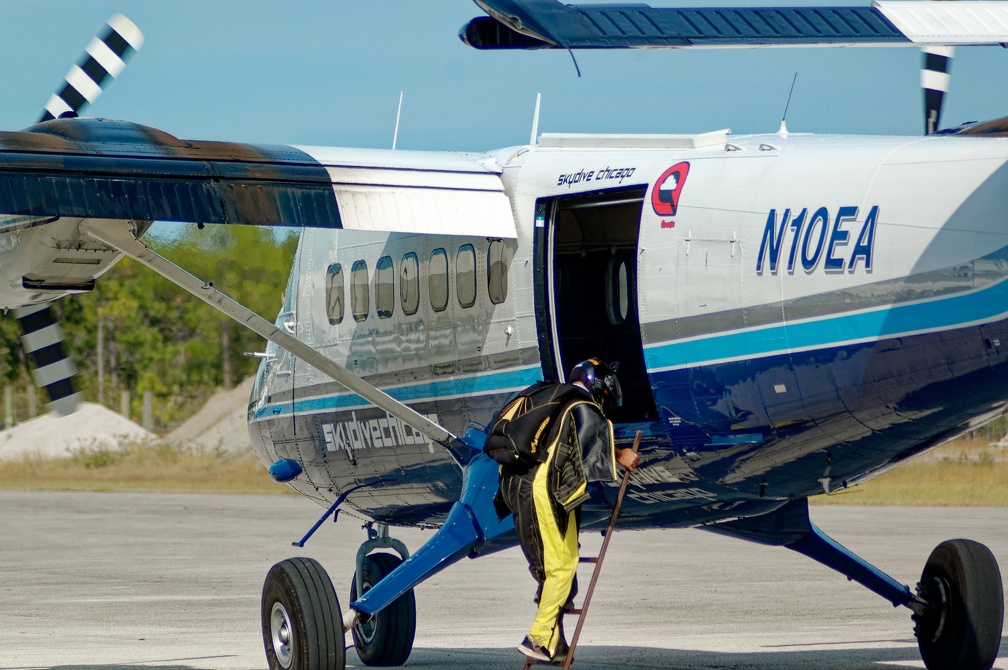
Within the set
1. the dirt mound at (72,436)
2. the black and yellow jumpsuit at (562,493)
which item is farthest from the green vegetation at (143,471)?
the black and yellow jumpsuit at (562,493)

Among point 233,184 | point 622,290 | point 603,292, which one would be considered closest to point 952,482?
point 603,292

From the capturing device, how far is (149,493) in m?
42.0

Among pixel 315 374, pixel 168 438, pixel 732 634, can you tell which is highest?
pixel 315 374

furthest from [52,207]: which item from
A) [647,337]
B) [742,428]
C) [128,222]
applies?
[742,428]

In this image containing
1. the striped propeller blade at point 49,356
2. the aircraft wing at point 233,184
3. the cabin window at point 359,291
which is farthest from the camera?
the cabin window at point 359,291

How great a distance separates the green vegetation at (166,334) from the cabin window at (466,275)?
42.1m

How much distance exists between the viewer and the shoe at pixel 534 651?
927 centimetres

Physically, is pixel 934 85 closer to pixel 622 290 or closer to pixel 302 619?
pixel 622 290

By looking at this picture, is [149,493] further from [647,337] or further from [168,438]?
[647,337]

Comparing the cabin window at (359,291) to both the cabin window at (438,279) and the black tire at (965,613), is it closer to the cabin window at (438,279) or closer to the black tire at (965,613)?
the cabin window at (438,279)

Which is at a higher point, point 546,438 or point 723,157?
point 723,157

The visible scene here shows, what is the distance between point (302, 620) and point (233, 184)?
3.09 m

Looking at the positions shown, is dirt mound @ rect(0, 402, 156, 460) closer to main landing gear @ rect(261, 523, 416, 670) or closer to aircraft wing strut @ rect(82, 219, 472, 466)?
main landing gear @ rect(261, 523, 416, 670)

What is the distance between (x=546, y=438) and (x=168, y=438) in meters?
44.6
